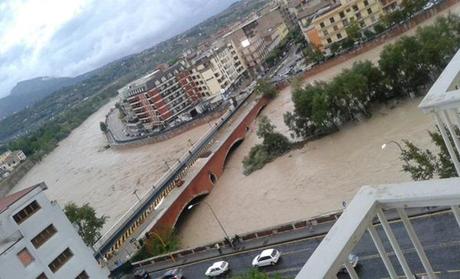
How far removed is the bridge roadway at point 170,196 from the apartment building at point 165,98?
25.4 m

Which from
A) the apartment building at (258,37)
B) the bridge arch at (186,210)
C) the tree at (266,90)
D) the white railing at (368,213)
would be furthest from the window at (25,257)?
the apartment building at (258,37)

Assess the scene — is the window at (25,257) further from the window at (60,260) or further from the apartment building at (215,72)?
the apartment building at (215,72)

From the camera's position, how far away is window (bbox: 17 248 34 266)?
648 inches

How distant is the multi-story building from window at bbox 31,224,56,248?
4717 cm

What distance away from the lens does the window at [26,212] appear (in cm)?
1698

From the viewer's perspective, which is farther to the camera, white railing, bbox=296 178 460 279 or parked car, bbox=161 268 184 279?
parked car, bbox=161 268 184 279

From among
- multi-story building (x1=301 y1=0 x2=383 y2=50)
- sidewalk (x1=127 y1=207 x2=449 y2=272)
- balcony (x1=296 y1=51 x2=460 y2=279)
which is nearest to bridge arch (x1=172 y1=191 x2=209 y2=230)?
sidewalk (x1=127 y1=207 x2=449 y2=272)

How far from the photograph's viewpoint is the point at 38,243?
56.7 feet

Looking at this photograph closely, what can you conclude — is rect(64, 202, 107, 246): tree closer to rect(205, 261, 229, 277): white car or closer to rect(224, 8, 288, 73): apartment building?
rect(205, 261, 229, 277): white car

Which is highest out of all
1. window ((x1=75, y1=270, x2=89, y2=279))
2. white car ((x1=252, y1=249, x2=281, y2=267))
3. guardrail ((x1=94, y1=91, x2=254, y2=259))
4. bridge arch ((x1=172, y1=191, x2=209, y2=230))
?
window ((x1=75, y1=270, x2=89, y2=279))

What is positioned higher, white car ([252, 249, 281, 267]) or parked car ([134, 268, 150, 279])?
white car ([252, 249, 281, 267])

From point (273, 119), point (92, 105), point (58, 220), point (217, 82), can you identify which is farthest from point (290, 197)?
point (92, 105)

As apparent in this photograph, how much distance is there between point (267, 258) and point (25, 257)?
907 centimetres

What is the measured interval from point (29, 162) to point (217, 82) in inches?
1746
